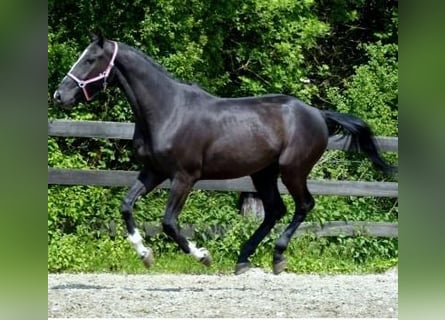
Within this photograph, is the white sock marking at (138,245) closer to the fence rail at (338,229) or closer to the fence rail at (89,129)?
the fence rail at (89,129)

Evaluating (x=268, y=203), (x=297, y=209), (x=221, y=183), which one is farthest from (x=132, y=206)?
(x=221, y=183)

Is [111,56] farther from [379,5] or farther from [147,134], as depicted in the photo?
[379,5]

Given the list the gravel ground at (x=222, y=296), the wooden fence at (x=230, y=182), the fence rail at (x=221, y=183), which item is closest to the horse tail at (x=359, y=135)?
the wooden fence at (x=230, y=182)

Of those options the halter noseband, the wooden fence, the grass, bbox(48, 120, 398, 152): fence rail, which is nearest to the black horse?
the halter noseband

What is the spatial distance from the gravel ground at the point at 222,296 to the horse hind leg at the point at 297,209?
0.26 m

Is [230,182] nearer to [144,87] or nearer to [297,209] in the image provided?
[297,209]

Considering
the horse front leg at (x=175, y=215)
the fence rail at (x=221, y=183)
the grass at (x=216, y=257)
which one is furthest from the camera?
the fence rail at (x=221, y=183)

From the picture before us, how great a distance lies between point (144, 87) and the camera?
5863 mm

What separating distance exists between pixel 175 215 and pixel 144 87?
106 cm

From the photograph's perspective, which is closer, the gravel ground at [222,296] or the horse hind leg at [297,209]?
the gravel ground at [222,296]

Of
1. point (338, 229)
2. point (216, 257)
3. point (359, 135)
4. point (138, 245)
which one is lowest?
point (216, 257)

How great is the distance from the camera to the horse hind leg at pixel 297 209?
6203mm

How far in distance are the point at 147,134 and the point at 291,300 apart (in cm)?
173
